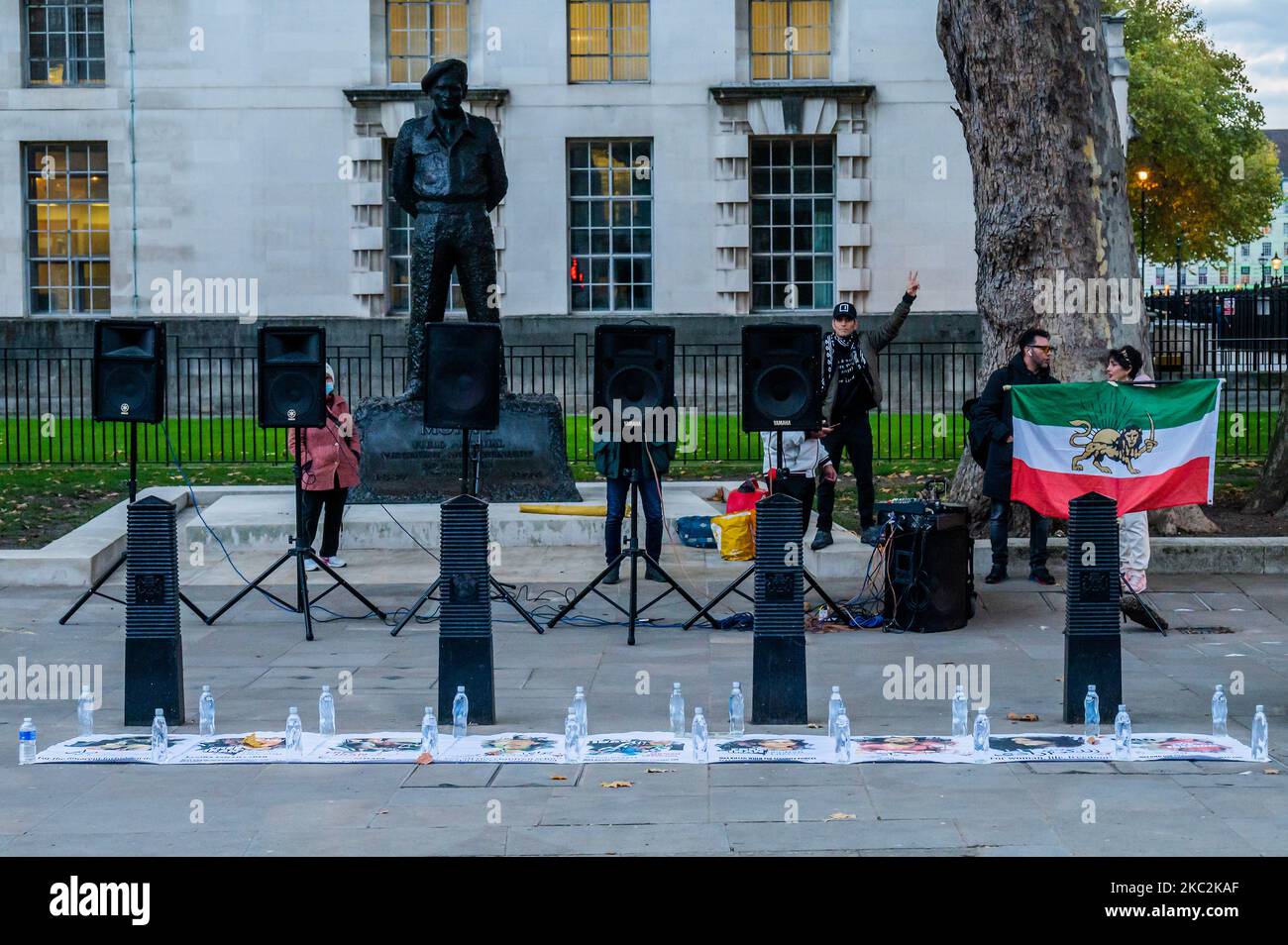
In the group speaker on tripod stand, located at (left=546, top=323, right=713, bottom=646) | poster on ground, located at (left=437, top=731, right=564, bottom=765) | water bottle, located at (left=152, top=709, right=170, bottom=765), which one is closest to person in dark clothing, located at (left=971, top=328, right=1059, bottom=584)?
speaker on tripod stand, located at (left=546, top=323, right=713, bottom=646)

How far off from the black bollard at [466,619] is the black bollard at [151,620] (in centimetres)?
137

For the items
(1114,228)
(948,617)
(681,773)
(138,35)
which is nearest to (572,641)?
(948,617)

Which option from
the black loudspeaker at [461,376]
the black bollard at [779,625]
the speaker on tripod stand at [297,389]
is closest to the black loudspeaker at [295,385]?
the speaker on tripod stand at [297,389]

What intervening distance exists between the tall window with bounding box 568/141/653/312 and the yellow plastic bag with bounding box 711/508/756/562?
15851 mm

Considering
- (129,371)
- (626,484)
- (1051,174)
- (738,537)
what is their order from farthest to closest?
1. (1051,174)
2. (738,537)
3. (626,484)
4. (129,371)

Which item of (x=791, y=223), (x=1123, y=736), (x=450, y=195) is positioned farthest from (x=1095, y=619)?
(x=791, y=223)

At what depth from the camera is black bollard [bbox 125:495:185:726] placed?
881 centimetres

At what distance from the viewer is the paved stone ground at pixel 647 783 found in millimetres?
6660

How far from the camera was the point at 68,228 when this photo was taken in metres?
30.3

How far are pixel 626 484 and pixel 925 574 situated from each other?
258 cm

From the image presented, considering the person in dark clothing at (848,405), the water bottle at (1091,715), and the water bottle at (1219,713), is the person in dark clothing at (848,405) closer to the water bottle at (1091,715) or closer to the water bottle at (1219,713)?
the water bottle at (1091,715)

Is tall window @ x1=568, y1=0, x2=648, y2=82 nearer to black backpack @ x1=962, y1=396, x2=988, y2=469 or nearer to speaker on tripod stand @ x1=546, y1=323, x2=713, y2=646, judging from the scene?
black backpack @ x1=962, y1=396, x2=988, y2=469

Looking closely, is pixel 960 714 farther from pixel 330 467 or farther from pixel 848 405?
pixel 330 467

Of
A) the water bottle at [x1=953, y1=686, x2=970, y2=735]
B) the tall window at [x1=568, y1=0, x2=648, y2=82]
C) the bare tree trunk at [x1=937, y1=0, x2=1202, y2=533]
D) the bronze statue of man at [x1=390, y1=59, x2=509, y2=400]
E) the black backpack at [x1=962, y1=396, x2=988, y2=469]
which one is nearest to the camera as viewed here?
the water bottle at [x1=953, y1=686, x2=970, y2=735]
